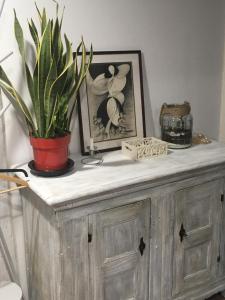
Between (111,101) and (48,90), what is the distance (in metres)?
0.52

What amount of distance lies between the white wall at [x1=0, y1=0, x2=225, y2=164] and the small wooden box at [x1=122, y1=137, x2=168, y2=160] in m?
0.26

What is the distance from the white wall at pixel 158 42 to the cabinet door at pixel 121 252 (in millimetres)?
512

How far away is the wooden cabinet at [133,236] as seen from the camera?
155cm

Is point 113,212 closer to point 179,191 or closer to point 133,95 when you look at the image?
point 179,191

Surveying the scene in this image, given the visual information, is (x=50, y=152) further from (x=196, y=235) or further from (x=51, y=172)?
(x=196, y=235)

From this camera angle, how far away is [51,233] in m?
1.53

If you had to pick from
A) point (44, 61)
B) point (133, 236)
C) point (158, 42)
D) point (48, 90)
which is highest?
point (158, 42)

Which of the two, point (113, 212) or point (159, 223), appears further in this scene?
point (159, 223)

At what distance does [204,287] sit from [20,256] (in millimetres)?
1053

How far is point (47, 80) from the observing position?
1547 millimetres

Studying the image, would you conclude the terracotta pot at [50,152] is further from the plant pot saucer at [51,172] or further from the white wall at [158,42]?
the white wall at [158,42]

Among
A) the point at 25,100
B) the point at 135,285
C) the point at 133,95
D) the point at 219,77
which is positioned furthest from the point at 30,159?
the point at 219,77

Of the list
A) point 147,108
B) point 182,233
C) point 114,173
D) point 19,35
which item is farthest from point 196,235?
point 19,35

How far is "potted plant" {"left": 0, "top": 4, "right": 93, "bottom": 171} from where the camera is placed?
1554 mm
